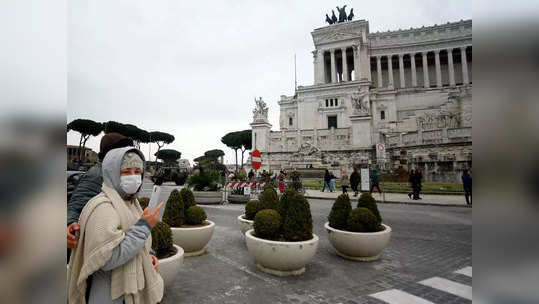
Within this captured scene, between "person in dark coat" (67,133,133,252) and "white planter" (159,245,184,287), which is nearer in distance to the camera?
"person in dark coat" (67,133,133,252)

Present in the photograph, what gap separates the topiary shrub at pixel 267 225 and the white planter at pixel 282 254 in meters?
0.22

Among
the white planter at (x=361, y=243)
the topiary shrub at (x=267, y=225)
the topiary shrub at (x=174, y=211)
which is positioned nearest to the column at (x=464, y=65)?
the white planter at (x=361, y=243)

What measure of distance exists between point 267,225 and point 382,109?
143 ft

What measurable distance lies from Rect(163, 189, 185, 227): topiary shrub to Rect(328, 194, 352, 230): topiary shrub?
11.1 ft

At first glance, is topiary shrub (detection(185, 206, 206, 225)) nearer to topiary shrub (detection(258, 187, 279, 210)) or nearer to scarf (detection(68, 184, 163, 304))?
topiary shrub (detection(258, 187, 279, 210))

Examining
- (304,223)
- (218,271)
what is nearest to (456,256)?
(304,223)

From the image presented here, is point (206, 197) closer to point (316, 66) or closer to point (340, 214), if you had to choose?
point (340, 214)

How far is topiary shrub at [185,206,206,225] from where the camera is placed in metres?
5.89

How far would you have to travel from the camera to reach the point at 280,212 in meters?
5.36

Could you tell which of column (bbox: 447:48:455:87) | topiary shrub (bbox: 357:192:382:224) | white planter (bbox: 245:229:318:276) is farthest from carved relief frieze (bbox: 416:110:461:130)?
white planter (bbox: 245:229:318:276)

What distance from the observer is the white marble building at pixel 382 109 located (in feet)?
84.6

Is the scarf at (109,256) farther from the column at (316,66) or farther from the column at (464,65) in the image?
the column at (464,65)

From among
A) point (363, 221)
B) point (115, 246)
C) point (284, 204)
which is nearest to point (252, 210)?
point (284, 204)
